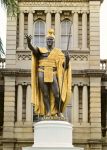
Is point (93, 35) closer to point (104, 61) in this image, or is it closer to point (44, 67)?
point (104, 61)

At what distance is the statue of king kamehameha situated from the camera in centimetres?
1484

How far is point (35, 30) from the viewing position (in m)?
31.9

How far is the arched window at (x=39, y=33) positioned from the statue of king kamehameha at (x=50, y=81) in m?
16.6

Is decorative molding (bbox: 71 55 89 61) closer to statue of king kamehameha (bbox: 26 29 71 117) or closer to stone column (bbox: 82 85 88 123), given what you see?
stone column (bbox: 82 85 88 123)

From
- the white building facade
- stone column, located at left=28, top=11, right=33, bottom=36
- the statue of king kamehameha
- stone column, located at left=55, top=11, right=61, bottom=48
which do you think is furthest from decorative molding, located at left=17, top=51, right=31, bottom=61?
the statue of king kamehameha

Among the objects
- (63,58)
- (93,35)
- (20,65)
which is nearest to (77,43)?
(93,35)

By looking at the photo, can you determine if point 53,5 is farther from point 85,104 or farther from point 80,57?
point 85,104

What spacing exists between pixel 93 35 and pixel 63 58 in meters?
16.5

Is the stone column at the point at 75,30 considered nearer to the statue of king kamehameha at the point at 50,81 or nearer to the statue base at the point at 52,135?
the statue of king kamehameha at the point at 50,81

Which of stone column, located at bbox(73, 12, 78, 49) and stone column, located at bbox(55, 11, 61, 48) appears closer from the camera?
stone column, located at bbox(73, 12, 78, 49)

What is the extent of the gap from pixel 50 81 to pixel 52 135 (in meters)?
1.36

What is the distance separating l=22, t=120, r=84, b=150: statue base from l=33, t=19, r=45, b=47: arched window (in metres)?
17.5

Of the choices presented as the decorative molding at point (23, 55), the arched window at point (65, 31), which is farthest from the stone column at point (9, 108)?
the arched window at point (65, 31)

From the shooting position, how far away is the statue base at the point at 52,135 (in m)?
14.1
